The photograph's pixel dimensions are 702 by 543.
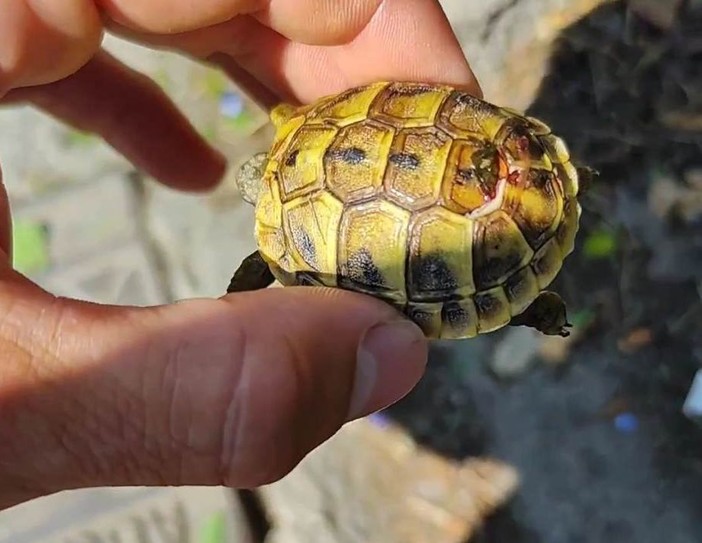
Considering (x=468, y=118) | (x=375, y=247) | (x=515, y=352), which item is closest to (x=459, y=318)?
(x=375, y=247)

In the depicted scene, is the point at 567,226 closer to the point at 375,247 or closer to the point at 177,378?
the point at 375,247

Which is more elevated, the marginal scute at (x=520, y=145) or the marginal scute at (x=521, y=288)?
the marginal scute at (x=520, y=145)

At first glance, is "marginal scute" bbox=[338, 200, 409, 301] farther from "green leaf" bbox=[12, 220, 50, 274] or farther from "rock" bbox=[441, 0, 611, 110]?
"green leaf" bbox=[12, 220, 50, 274]

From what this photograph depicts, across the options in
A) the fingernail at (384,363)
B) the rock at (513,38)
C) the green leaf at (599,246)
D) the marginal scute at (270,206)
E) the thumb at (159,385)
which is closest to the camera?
the thumb at (159,385)

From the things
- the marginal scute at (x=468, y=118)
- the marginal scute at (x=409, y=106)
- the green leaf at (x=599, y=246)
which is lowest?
the green leaf at (x=599, y=246)

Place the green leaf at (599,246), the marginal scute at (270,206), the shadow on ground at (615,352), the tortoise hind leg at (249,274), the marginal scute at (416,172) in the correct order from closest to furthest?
the marginal scute at (416,172) → the marginal scute at (270,206) → the tortoise hind leg at (249,274) → the shadow on ground at (615,352) → the green leaf at (599,246)

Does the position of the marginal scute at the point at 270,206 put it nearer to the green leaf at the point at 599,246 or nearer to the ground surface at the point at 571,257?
the ground surface at the point at 571,257

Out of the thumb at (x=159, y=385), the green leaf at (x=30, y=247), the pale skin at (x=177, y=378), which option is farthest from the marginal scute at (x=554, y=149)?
the green leaf at (x=30, y=247)

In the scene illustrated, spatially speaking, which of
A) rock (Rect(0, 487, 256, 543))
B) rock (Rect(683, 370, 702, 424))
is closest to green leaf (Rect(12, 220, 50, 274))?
rock (Rect(0, 487, 256, 543))
